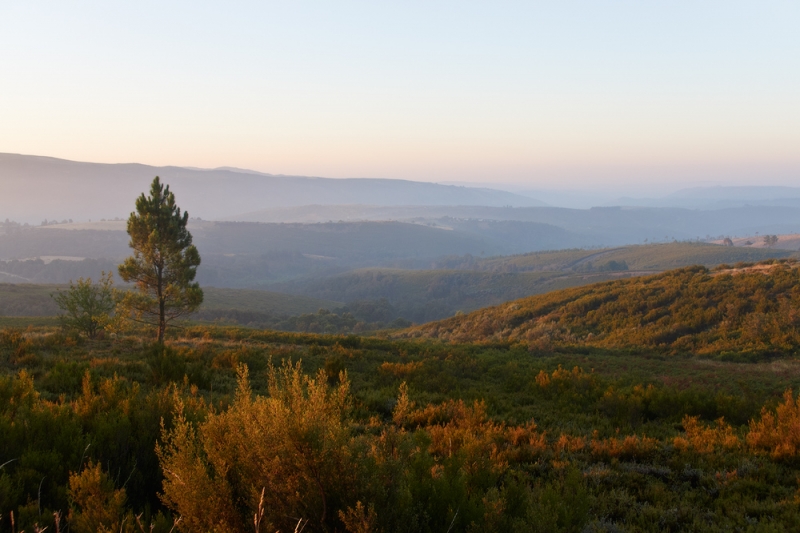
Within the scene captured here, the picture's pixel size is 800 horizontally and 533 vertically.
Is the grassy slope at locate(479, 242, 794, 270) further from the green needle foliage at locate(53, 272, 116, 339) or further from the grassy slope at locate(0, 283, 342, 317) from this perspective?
the green needle foliage at locate(53, 272, 116, 339)

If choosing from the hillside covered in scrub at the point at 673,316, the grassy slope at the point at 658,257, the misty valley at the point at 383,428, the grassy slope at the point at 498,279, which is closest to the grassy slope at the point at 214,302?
the grassy slope at the point at 498,279

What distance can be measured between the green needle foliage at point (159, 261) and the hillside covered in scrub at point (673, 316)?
1729 cm

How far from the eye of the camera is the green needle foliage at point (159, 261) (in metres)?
16.3

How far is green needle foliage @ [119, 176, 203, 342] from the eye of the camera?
16.3 meters

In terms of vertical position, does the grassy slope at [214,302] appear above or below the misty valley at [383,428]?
below

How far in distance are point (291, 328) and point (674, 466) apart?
62532 millimetres

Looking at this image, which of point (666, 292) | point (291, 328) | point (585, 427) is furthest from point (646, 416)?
point (291, 328)

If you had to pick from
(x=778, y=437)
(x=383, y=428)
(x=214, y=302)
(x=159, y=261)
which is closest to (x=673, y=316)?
(x=778, y=437)

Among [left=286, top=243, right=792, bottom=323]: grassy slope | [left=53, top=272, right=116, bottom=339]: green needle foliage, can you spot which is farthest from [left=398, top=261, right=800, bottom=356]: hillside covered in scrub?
[left=286, top=243, right=792, bottom=323]: grassy slope

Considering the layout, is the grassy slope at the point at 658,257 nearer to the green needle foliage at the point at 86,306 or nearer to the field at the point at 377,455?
the field at the point at 377,455

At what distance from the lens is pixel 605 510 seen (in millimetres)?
5105

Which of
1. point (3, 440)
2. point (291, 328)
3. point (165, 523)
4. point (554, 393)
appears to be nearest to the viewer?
point (165, 523)

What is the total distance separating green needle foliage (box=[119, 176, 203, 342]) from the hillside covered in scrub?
56.7 feet

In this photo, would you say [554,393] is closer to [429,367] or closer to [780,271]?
[429,367]
